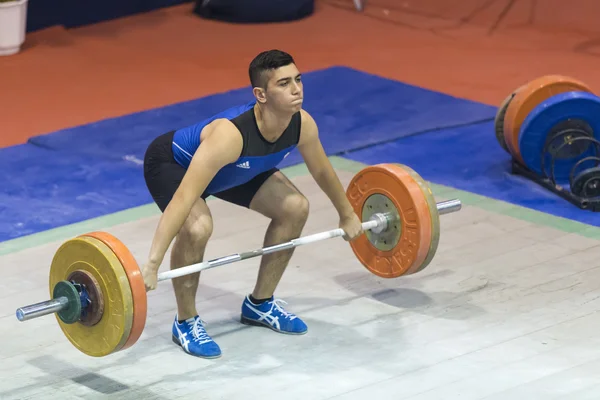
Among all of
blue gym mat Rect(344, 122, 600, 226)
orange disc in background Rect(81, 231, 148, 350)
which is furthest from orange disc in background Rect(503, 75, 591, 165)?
orange disc in background Rect(81, 231, 148, 350)

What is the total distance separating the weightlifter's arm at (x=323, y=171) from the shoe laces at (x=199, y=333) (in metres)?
0.61

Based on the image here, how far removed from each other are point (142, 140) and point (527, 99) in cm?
221

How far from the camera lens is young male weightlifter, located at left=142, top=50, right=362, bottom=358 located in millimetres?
3814

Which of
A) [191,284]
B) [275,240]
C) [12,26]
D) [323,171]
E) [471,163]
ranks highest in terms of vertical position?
[323,171]

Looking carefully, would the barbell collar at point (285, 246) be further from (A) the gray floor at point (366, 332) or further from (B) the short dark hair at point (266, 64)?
(B) the short dark hair at point (266, 64)

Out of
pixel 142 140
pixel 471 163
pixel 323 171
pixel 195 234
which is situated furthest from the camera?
pixel 142 140

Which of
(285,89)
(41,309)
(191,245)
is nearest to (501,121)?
(285,89)

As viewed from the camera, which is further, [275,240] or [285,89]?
[275,240]

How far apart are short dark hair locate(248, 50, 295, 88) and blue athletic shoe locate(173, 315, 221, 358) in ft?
2.93

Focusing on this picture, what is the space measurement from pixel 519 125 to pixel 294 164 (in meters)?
1.20

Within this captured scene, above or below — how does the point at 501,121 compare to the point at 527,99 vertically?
below

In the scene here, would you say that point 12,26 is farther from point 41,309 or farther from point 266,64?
point 41,309

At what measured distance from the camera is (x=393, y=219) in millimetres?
4348

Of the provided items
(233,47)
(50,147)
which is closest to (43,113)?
(50,147)
